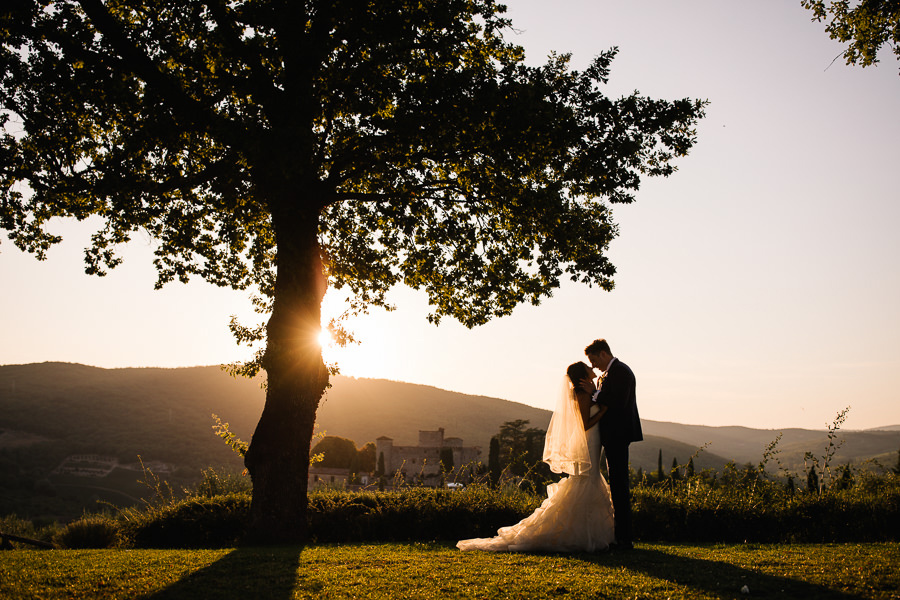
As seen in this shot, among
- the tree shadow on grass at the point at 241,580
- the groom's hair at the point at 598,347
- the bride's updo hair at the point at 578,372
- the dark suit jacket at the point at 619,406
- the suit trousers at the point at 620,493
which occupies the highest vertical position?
the groom's hair at the point at 598,347

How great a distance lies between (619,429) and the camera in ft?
27.6

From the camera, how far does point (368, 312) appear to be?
16000 millimetres

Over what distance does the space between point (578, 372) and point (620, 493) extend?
1715mm

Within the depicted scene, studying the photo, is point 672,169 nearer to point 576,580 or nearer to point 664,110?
point 664,110

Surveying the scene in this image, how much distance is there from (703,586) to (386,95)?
863cm

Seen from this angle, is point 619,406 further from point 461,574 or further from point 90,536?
point 90,536

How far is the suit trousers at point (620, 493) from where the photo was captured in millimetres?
8256

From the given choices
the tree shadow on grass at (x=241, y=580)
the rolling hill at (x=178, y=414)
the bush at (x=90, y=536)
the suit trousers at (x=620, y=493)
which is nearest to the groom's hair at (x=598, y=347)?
the suit trousers at (x=620, y=493)

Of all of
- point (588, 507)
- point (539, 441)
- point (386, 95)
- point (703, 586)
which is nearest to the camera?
point (703, 586)

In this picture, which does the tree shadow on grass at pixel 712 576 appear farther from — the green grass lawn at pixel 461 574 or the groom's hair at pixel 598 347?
the groom's hair at pixel 598 347

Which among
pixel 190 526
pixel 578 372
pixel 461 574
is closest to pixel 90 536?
pixel 190 526

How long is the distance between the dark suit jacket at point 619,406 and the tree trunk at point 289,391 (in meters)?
5.14

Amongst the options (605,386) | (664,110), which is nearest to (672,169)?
(664,110)

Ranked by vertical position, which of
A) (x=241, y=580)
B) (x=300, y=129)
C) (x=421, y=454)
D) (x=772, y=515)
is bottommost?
(x=421, y=454)
